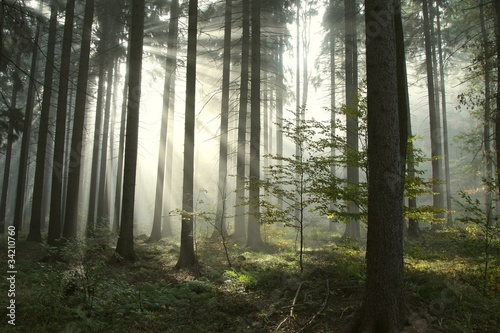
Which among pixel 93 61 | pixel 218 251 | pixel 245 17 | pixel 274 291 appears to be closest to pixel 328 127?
pixel 274 291

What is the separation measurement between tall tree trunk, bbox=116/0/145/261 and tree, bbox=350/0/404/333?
803cm

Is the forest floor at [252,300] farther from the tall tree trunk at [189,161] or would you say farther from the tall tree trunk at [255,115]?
the tall tree trunk at [255,115]

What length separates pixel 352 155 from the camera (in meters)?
7.75

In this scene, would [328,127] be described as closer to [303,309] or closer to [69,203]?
[303,309]

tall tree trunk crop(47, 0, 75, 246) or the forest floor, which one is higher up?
tall tree trunk crop(47, 0, 75, 246)

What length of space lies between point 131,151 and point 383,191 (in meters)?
8.49

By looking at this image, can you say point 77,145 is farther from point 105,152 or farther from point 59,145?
point 105,152

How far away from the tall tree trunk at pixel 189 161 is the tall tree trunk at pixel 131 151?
5.55ft

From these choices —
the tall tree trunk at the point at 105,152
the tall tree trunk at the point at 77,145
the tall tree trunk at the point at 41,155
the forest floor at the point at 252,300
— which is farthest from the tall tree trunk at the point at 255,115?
the tall tree trunk at the point at 105,152

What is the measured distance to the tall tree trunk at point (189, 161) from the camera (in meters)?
10.2

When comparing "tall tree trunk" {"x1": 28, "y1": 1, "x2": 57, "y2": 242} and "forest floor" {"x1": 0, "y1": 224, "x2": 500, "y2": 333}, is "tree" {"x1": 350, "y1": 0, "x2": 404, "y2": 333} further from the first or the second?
"tall tree trunk" {"x1": 28, "y1": 1, "x2": 57, "y2": 242}

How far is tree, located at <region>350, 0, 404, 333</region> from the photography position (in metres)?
4.55

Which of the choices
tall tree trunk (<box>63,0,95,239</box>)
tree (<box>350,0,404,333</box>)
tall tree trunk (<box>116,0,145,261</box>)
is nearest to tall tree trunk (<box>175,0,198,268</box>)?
tall tree trunk (<box>116,0,145,261</box>)

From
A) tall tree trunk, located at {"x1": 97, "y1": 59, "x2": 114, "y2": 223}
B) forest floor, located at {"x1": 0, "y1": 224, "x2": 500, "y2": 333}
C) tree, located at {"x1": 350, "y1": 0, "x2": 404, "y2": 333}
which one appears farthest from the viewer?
tall tree trunk, located at {"x1": 97, "y1": 59, "x2": 114, "y2": 223}
